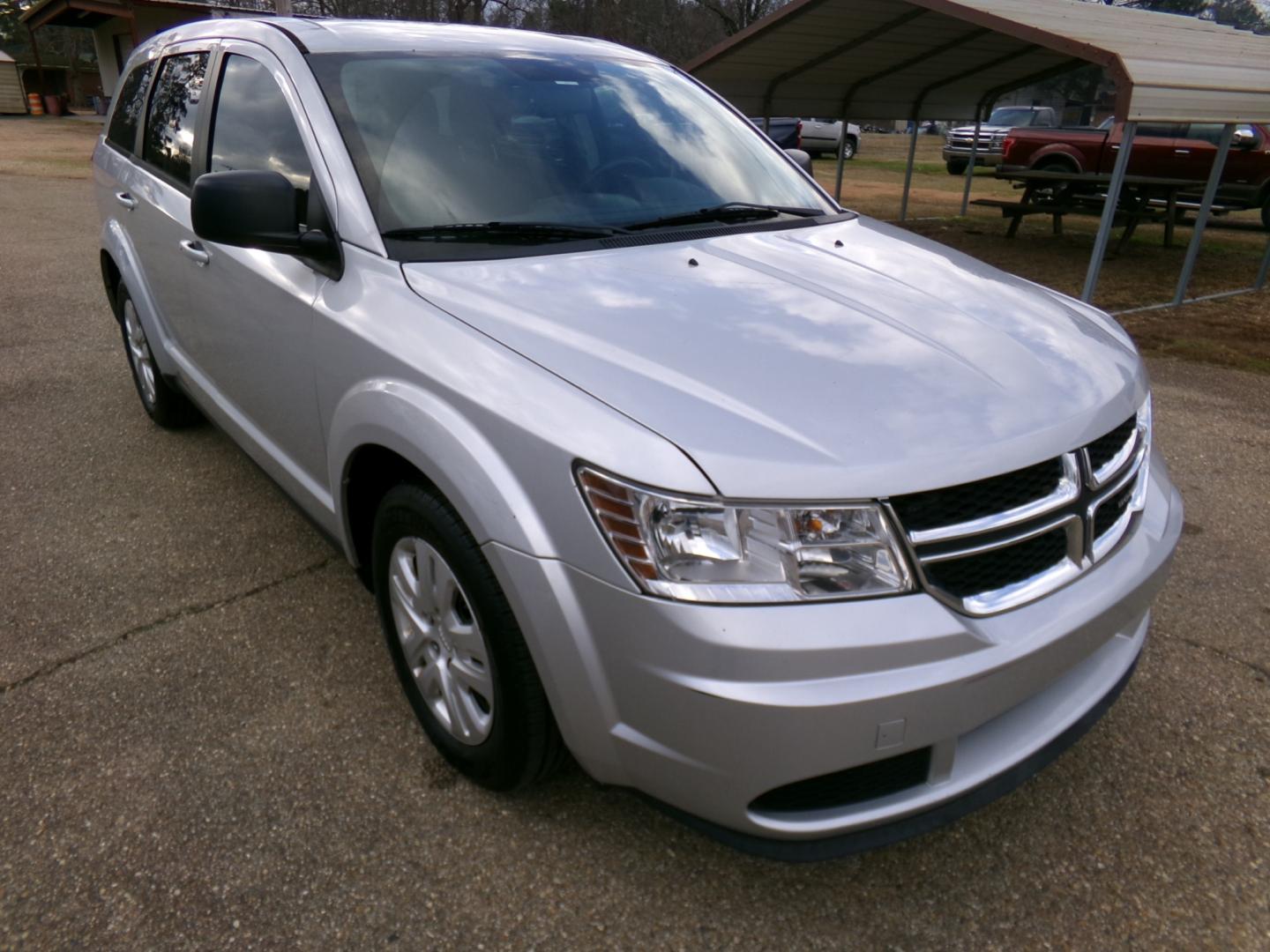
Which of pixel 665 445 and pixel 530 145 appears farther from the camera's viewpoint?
pixel 530 145

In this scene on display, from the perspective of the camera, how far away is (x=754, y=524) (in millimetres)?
1653

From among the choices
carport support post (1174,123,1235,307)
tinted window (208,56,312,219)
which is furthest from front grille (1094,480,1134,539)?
carport support post (1174,123,1235,307)

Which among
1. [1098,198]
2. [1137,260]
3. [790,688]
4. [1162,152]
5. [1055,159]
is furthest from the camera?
[1055,159]

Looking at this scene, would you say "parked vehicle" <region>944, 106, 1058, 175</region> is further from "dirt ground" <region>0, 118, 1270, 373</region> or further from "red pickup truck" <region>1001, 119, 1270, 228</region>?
"red pickup truck" <region>1001, 119, 1270, 228</region>

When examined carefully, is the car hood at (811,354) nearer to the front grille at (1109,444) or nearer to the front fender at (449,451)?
the front grille at (1109,444)

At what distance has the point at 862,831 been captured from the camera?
5.80ft

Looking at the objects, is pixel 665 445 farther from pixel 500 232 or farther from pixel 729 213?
pixel 729 213

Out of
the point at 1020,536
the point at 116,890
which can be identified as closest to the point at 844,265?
the point at 1020,536

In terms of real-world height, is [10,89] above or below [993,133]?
below

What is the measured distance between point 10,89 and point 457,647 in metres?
39.4

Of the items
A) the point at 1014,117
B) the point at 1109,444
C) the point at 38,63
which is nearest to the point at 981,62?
the point at 1109,444

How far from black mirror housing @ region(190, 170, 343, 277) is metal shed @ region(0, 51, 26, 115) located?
3838 centimetres

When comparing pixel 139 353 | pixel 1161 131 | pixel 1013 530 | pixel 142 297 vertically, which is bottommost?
pixel 1161 131

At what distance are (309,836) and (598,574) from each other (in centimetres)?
106
